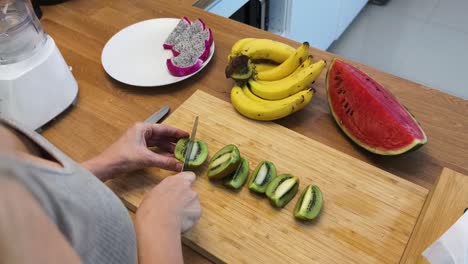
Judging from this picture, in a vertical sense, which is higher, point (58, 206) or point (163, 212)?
point (58, 206)

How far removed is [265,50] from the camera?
3.31ft

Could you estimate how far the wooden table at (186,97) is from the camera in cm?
83

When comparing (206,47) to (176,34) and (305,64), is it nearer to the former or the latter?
(176,34)

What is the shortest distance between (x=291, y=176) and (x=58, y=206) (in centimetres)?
47

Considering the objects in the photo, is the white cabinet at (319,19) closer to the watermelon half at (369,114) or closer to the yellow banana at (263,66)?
the yellow banana at (263,66)

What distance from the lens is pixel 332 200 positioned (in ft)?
2.43

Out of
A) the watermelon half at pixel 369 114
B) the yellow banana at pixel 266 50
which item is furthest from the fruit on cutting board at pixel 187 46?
the watermelon half at pixel 369 114

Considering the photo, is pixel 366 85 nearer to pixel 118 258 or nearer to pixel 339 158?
pixel 339 158

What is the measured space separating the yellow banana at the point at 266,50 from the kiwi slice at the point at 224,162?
305 mm

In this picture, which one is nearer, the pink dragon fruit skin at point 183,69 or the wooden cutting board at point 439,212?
the wooden cutting board at point 439,212

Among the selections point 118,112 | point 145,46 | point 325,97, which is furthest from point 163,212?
point 145,46

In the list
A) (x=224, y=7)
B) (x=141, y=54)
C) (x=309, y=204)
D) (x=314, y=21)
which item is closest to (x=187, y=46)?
(x=141, y=54)

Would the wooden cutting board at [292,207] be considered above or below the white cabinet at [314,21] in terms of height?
above

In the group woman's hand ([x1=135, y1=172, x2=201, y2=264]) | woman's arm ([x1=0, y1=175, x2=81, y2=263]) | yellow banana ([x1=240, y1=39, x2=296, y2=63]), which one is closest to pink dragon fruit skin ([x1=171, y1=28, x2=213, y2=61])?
yellow banana ([x1=240, y1=39, x2=296, y2=63])
